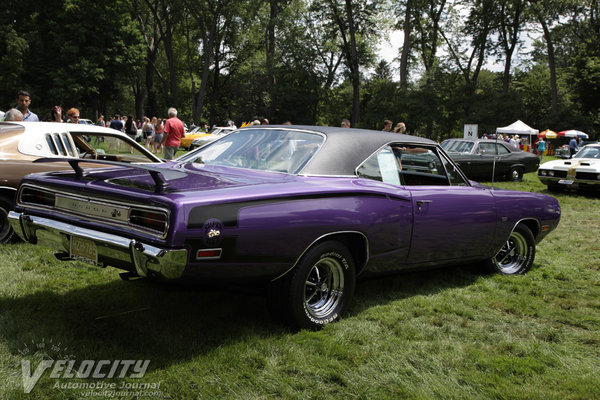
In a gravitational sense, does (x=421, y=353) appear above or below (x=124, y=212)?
below

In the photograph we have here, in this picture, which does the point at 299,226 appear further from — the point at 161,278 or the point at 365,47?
the point at 365,47

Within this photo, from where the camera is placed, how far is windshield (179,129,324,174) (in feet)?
13.0

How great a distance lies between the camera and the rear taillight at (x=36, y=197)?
11.9ft

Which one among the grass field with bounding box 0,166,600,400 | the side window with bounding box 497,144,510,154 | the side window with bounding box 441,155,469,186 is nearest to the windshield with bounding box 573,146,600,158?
the side window with bounding box 497,144,510,154

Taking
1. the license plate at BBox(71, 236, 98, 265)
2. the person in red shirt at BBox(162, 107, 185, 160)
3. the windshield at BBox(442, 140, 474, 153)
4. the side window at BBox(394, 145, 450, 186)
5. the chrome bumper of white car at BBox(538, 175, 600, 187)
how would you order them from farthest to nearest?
the windshield at BBox(442, 140, 474, 153) → the chrome bumper of white car at BBox(538, 175, 600, 187) → the person in red shirt at BBox(162, 107, 185, 160) → the side window at BBox(394, 145, 450, 186) → the license plate at BBox(71, 236, 98, 265)

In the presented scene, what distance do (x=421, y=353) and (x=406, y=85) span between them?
125ft

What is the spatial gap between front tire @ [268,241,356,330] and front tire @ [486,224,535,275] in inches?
90.0

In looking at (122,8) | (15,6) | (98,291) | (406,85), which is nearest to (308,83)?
(406,85)

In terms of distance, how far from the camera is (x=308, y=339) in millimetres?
3504

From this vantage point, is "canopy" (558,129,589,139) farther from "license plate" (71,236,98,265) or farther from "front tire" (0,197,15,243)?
"license plate" (71,236,98,265)

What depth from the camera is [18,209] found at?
12.5 ft

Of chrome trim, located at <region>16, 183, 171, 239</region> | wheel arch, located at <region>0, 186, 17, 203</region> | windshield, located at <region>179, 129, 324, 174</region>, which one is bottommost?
wheel arch, located at <region>0, 186, 17, 203</region>

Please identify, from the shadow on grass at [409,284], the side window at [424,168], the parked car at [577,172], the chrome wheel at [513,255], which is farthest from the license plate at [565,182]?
the side window at [424,168]

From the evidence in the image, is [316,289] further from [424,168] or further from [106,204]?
[424,168]
